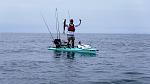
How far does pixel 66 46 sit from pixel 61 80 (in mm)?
17696

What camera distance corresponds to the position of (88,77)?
1916cm

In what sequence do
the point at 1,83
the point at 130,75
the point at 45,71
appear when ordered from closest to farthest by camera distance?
the point at 1,83 → the point at 130,75 → the point at 45,71

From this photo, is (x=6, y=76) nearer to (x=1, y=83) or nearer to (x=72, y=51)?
(x=1, y=83)

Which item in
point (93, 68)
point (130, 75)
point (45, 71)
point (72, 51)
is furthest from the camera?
point (72, 51)

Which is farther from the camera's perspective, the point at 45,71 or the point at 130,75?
the point at 45,71

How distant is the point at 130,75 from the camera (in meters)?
20.0

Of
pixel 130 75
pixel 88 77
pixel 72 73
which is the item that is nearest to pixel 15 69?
pixel 72 73

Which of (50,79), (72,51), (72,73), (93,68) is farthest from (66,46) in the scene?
(50,79)

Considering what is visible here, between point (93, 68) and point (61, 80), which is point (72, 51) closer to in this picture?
point (93, 68)

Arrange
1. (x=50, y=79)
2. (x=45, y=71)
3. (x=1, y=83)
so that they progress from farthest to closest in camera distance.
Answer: (x=45, y=71)
(x=50, y=79)
(x=1, y=83)

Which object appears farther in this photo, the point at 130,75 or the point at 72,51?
the point at 72,51

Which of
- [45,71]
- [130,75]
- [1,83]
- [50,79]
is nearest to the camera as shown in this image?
[1,83]

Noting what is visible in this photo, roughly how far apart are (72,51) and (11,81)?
16833 mm

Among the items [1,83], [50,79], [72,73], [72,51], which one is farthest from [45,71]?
[72,51]
